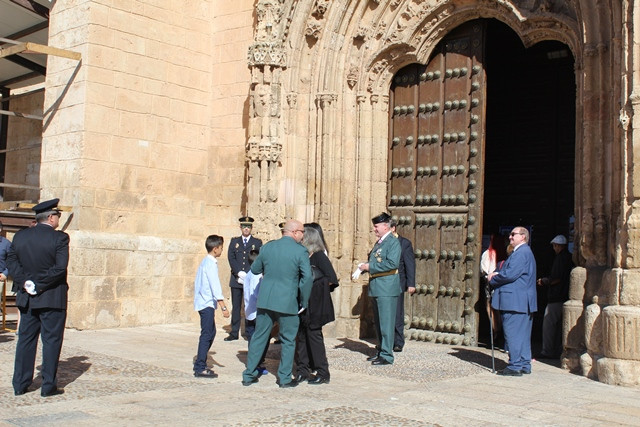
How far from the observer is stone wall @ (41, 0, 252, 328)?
37.6 ft

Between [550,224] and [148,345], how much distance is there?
274 inches

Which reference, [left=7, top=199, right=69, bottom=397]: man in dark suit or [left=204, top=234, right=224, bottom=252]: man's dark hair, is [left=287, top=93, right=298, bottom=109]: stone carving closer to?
[left=204, top=234, right=224, bottom=252]: man's dark hair

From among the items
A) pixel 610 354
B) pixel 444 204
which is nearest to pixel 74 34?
pixel 444 204

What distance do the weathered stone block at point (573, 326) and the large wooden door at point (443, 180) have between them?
7.12ft

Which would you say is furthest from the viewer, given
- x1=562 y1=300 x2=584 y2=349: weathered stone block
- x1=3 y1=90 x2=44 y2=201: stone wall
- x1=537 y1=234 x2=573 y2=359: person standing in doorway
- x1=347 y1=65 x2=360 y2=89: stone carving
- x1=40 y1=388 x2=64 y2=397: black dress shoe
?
x1=3 y1=90 x2=44 y2=201: stone wall

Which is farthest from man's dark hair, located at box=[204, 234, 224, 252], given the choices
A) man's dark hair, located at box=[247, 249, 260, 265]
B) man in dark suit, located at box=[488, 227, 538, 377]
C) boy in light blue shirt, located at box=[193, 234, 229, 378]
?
man in dark suit, located at box=[488, 227, 538, 377]

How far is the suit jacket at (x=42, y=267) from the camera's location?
6.70 meters

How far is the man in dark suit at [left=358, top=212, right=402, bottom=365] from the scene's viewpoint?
8789mm

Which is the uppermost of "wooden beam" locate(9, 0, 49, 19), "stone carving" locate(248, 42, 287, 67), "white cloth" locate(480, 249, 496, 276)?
"wooden beam" locate(9, 0, 49, 19)

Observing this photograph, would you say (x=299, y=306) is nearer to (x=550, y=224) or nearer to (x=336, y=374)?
(x=336, y=374)

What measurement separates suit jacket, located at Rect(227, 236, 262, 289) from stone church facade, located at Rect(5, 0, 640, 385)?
1.53 feet

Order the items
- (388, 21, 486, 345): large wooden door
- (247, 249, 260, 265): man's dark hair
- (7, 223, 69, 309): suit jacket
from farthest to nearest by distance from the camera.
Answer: (388, 21, 486, 345): large wooden door < (247, 249, 260, 265): man's dark hair < (7, 223, 69, 309): suit jacket

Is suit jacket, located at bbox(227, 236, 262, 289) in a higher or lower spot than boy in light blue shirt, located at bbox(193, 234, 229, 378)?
higher

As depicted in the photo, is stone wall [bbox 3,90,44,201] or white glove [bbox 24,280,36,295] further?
stone wall [bbox 3,90,44,201]
